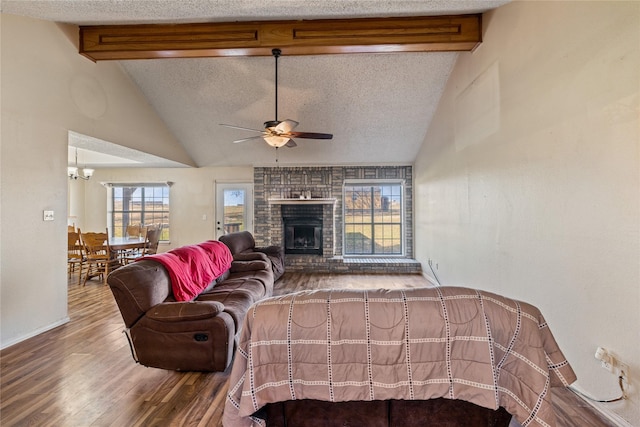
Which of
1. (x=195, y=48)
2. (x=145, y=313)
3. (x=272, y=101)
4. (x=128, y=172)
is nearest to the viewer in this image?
(x=145, y=313)

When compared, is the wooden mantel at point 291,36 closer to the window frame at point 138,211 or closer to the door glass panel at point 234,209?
the door glass panel at point 234,209

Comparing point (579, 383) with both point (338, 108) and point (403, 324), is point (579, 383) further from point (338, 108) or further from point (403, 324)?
point (338, 108)

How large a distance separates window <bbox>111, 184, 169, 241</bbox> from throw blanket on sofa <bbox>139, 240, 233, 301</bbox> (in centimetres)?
402

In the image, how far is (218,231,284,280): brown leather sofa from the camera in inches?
185

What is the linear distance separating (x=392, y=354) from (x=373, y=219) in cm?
551

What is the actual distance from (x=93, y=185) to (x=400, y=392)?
823 centimetres

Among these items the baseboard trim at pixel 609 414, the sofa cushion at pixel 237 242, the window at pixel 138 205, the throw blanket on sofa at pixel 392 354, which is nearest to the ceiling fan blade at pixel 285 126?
the sofa cushion at pixel 237 242

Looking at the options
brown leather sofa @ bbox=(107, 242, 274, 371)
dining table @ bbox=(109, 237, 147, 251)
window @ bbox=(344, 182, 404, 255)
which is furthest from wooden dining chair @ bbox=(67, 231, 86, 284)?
window @ bbox=(344, 182, 404, 255)

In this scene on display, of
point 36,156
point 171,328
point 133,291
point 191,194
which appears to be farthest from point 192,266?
point 191,194

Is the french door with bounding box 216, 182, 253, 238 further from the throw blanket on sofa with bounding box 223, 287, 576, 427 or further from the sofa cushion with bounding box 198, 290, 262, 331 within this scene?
the throw blanket on sofa with bounding box 223, 287, 576, 427

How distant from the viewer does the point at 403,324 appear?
1315mm

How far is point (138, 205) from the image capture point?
700 cm

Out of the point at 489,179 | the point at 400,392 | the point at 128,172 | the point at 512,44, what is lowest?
the point at 400,392

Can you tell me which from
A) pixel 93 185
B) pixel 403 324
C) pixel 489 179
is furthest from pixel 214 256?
pixel 93 185
